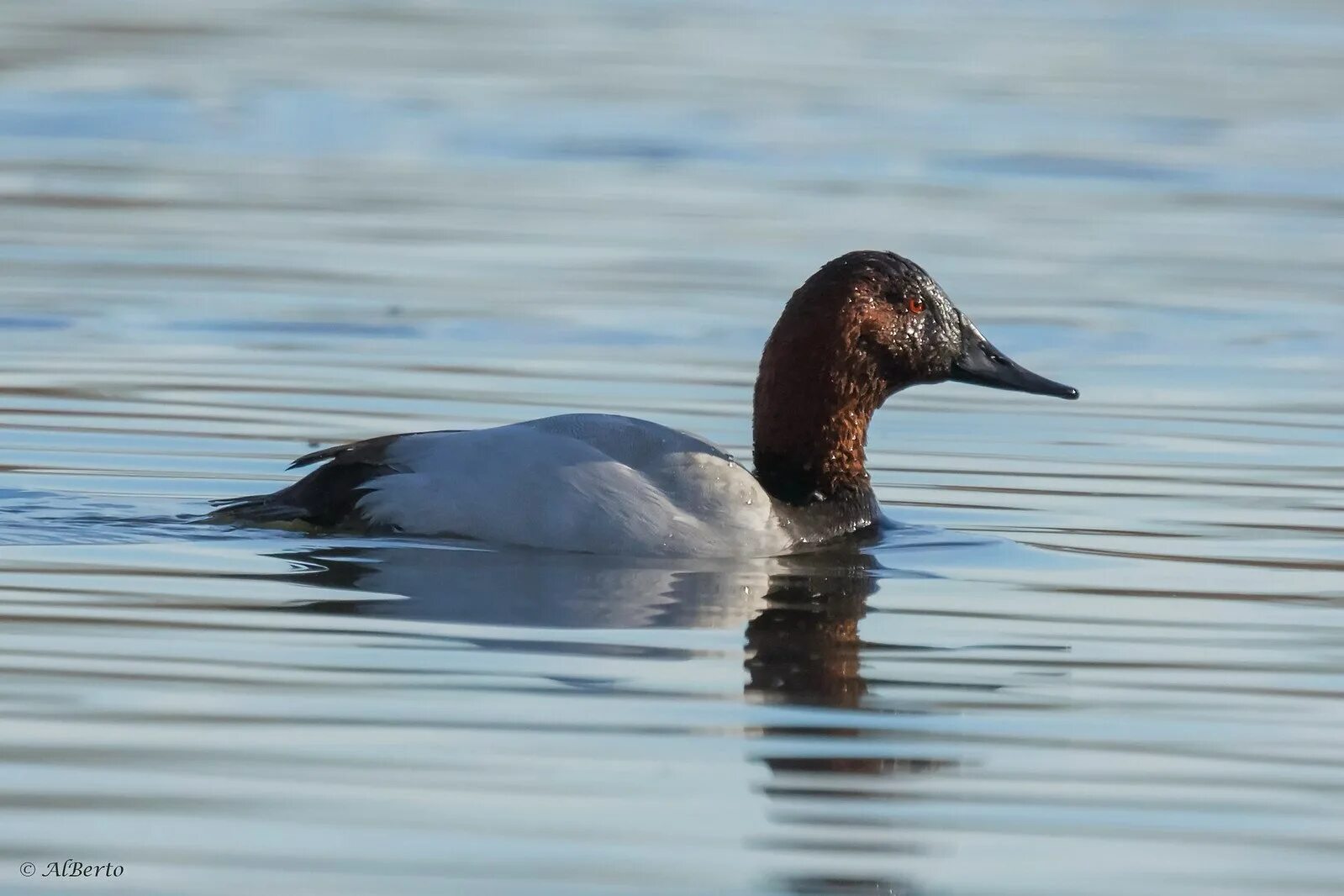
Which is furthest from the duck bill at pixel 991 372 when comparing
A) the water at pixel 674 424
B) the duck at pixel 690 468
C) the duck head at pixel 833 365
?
the water at pixel 674 424

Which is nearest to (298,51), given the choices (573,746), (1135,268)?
(1135,268)

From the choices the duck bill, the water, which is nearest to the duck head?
the duck bill

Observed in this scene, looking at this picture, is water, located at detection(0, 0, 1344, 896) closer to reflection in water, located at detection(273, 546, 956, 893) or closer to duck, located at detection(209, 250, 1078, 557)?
reflection in water, located at detection(273, 546, 956, 893)

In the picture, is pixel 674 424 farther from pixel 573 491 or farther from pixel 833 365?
pixel 573 491

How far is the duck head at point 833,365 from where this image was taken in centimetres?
764

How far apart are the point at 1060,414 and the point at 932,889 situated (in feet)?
18.2

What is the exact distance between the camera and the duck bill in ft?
26.2

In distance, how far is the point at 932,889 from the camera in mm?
4082

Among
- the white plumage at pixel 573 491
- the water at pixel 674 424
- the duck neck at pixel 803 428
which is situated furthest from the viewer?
the duck neck at pixel 803 428

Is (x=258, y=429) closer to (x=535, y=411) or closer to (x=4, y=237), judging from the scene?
(x=535, y=411)

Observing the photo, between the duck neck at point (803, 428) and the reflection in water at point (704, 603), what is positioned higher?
the duck neck at point (803, 428)

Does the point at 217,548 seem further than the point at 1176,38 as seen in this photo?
No

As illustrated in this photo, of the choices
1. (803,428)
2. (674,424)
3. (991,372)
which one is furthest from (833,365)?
(674,424)

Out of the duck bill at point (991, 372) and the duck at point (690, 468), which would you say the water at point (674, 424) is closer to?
the duck at point (690, 468)
